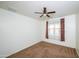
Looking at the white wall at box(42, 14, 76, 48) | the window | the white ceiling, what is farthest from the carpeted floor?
the white ceiling

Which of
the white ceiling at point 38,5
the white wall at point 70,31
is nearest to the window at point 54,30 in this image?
the white wall at point 70,31

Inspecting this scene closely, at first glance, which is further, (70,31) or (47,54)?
(70,31)

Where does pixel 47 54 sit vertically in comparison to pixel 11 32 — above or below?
below

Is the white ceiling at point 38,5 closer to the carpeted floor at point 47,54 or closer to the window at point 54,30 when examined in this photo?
the carpeted floor at point 47,54

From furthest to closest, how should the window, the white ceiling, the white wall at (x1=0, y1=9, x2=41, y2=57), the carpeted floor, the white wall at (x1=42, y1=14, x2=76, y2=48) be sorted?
1. the window
2. the white wall at (x1=42, y1=14, x2=76, y2=48)
3. the carpeted floor
4. the white wall at (x1=0, y1=9, x2=41, y2=57)
5. the white ceiling

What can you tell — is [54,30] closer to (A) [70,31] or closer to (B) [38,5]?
(A) [70,31]

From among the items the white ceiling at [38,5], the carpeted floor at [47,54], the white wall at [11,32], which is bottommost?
the carpeted floor at [47,54]

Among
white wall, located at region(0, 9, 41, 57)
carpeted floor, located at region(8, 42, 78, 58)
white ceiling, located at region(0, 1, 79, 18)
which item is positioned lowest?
carpeted floor, located at region(8, 42, 78, 58)

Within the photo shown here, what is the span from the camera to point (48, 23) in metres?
6.16

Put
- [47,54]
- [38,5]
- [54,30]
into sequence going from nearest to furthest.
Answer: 1. [38,5]
2. [47,54]
3. [54,30]

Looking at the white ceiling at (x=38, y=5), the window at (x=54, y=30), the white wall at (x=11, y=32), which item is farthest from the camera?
the window at (x=54, y=30)

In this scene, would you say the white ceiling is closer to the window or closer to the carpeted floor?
the carpeted floor

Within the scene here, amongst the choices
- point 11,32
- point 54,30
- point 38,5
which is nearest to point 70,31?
point 54,30

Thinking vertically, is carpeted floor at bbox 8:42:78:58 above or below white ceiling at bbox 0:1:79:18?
below
